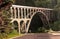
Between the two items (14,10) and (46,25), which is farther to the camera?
(46,25)

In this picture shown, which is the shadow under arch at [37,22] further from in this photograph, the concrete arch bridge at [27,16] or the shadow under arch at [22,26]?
the shadow under arch at [22,26]

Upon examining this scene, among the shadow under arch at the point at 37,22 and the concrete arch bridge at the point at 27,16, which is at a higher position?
the concrete arch bridge at the point at 27,16

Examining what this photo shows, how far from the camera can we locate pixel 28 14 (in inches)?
1668

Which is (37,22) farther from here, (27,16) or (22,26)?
(22,26)

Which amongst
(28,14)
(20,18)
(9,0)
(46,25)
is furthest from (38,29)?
(9,0)

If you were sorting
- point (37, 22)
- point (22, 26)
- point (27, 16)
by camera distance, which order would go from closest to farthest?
point (22, 26), point (27, 16), point (37, 22)

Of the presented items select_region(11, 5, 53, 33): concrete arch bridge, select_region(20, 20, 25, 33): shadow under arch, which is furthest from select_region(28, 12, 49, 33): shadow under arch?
select_region(20, 20, 25, 33): shadow under arch

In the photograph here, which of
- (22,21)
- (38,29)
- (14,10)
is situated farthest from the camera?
(38,29)

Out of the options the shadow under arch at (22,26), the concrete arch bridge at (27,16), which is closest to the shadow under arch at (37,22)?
the concrete arch bridge at (27,16)

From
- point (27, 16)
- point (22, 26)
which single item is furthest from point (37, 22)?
point (22, 26)

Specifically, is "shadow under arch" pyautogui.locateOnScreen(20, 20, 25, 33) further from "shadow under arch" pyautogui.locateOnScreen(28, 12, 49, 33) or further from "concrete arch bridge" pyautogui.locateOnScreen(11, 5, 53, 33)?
"shadow under arch" pyautogui.locateOnScreen(28, 12, 49, 33)

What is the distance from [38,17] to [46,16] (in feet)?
6.34

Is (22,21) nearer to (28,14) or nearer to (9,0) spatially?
(28,14)

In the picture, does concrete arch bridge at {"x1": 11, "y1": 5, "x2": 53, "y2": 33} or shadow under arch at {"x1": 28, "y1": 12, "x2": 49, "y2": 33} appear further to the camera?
shadow under arch at {"x1": 28, "y1": 12, "x2": 49, "y2": 33}
